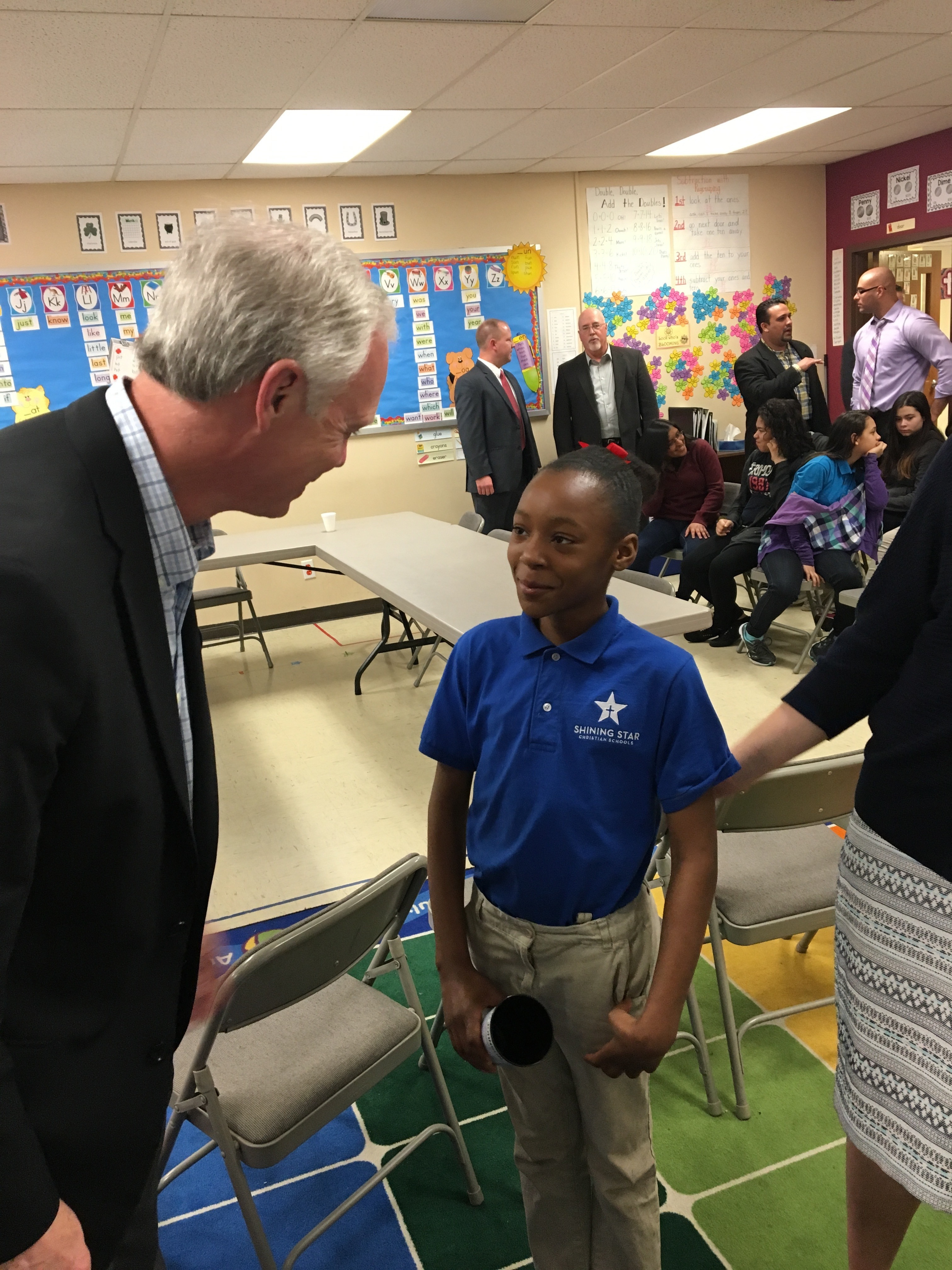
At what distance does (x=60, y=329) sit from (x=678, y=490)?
3639mm

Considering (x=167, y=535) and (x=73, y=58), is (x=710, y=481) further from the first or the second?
(x=167, y=535)

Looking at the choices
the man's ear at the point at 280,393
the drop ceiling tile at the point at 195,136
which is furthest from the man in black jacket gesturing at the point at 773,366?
the man's ear at the point at 280,393

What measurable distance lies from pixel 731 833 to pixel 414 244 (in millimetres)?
4946

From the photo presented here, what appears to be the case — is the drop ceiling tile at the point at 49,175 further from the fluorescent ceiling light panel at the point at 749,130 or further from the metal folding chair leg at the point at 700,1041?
the metal folding chair leg at the point at 700,1041

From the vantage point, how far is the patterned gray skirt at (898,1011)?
1075 millimetres

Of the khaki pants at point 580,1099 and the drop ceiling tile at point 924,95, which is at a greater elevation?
the drop ceiling tile at point 924,95

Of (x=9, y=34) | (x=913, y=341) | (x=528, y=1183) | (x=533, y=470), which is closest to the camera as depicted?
(x=528, y=1183)

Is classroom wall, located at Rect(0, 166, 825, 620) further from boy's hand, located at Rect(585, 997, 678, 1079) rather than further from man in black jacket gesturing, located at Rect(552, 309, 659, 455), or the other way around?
boy's hand, located at Rect(585, 997, 678, 1079)

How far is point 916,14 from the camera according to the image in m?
3.68

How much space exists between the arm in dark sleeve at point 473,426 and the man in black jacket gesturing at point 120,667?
4811 millimetres

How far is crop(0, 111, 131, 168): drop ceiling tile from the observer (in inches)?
150

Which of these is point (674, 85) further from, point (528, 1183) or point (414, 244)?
point (528, 1183)

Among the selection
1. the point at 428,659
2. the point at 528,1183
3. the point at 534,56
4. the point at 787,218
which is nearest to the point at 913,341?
the point at 787,218

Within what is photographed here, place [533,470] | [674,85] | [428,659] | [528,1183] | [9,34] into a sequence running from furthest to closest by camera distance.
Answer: [533,470]
[428,659]
[674,85]
[9,34]
[528,1183]
